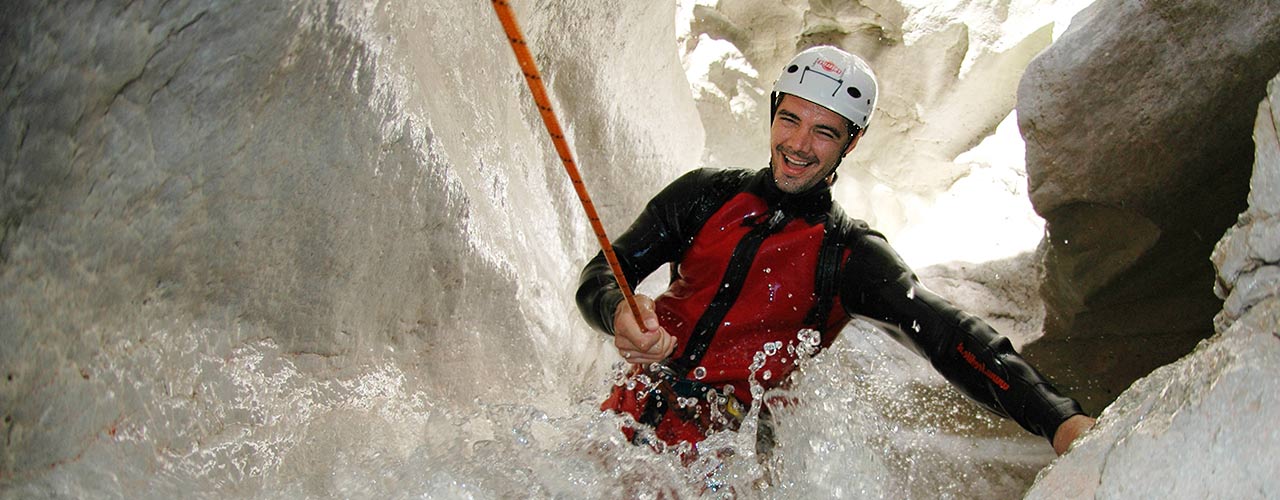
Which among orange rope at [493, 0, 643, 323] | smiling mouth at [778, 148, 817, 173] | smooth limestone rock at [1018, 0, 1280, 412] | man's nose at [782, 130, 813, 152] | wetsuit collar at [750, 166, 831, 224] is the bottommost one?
smooth limestone rock at [1018, 0, 1280, 412]

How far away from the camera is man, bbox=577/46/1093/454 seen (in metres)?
2.23

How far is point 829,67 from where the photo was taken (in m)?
2.49

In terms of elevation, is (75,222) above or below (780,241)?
above

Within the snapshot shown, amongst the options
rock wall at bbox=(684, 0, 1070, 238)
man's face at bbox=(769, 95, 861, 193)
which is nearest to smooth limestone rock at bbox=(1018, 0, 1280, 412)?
man's face at bbox=(769, 95, 861, 193)

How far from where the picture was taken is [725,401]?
7.86ft

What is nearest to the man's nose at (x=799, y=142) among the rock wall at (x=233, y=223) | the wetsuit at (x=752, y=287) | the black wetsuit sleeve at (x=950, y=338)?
the wetsuit at (x=752, y=287)

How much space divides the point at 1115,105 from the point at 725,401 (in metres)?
2.12

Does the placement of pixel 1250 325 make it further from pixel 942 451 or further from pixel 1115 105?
pixel 1115 105

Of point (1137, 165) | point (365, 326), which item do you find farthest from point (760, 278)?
point (1137, 165)

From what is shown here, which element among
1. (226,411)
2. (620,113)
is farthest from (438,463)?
(620,113)

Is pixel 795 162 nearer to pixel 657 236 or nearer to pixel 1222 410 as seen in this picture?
pixel 657 236

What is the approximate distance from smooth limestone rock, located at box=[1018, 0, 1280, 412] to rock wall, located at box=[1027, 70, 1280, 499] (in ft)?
5.05

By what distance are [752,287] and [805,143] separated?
51cm

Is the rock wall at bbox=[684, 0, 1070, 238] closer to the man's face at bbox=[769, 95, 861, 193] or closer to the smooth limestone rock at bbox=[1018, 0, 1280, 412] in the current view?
the smooth limestone rock at bbox=[1018, 0, 1280, 412]
